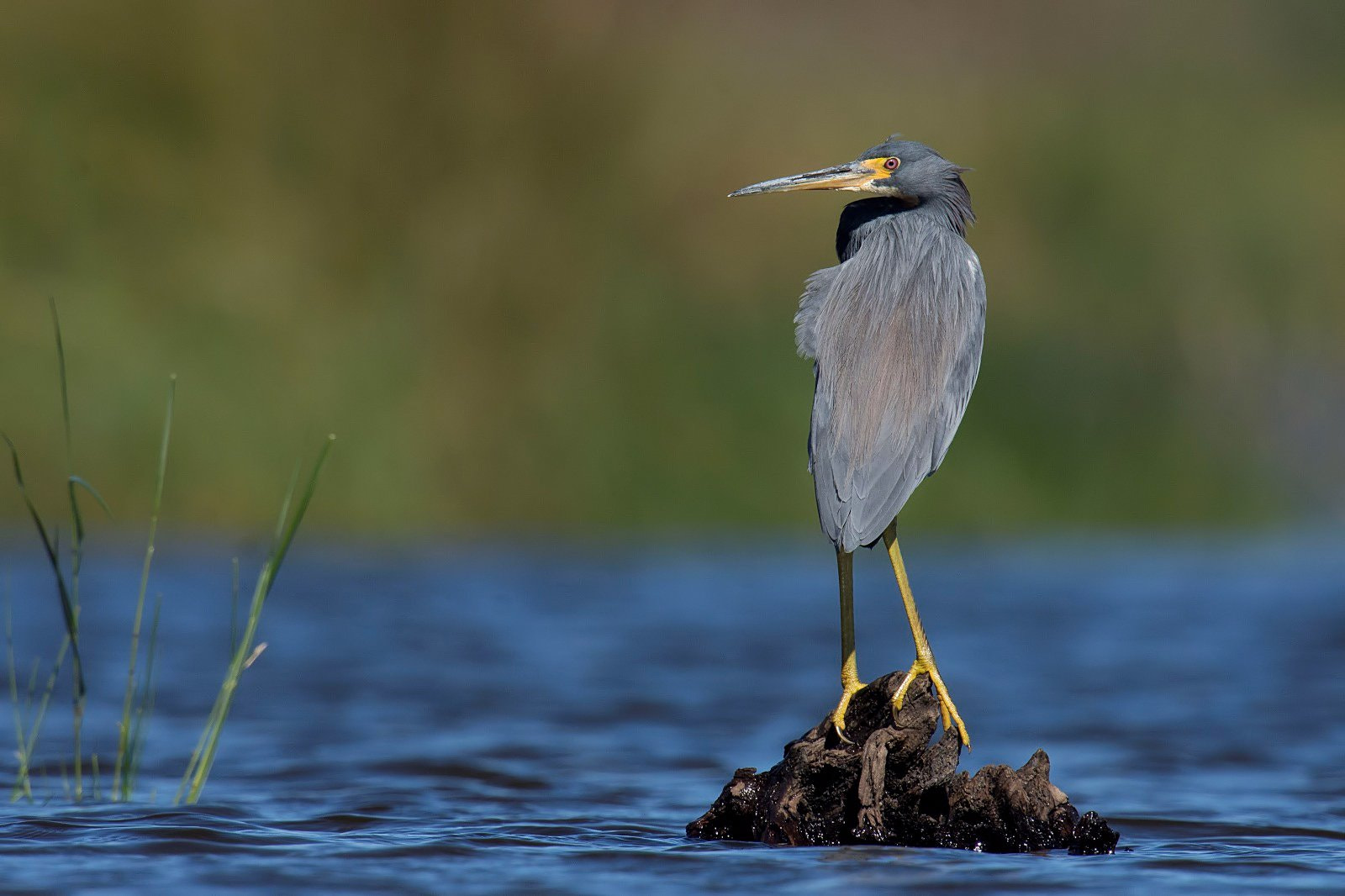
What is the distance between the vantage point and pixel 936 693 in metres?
5.45

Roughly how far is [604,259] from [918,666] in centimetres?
2259

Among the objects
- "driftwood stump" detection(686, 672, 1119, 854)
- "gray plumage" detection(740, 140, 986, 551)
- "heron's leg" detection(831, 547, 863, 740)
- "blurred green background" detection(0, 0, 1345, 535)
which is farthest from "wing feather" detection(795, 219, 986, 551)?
"blurred green background" detection(0, 0, 1345, 535)

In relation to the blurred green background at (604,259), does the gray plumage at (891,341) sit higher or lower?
lower

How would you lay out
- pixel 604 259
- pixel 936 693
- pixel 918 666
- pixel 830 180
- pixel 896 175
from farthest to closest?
pixel 604 259 < pixel 896 175 < pixel 830 180 < pixel 936 693 < pixel 918 666

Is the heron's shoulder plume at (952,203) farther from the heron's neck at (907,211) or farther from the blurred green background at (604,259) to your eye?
the blurred green background at (604,259)

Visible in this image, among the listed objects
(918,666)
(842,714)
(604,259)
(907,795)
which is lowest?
(907,795)

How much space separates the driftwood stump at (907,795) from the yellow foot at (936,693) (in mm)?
25

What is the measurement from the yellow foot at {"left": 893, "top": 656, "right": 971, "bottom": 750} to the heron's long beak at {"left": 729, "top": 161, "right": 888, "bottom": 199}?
1.73 m

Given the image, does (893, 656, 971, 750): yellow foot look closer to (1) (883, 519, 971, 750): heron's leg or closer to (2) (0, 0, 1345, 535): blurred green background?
(1) (883, 519, 971, 750): heron's leg

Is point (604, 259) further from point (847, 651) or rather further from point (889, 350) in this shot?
point (847, 651)

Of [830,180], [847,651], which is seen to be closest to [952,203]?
[830,180]

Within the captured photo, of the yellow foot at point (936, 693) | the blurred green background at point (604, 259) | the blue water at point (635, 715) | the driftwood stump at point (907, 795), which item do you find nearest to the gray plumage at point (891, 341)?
the yellow foot at point (936, 693)

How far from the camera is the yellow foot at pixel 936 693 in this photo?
530 cm

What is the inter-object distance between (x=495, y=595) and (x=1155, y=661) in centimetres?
674
